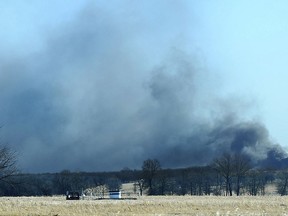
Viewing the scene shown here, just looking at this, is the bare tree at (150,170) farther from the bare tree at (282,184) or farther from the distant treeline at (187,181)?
the bare tree at (282,184)

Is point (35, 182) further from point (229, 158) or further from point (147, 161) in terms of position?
point (229, 158)

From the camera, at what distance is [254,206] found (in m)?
50.9

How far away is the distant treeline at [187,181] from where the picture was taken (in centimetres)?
13900

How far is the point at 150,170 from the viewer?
14250cm

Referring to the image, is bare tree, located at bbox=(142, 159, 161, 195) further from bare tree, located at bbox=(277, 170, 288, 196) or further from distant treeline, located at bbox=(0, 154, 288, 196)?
bare tree, located at bbox=(277, 170, 288, 196)

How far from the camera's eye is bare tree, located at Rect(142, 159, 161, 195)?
14025cm

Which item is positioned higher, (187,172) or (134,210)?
(187,172)

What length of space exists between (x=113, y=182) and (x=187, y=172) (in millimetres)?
33633

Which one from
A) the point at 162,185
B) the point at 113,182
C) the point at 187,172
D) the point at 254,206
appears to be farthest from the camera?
the point at 113,182

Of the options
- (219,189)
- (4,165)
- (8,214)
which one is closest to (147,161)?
(219,189)

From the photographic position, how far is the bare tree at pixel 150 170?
14025 centimetres

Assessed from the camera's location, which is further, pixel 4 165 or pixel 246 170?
pixel 246 170

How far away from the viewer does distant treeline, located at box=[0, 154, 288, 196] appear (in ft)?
456

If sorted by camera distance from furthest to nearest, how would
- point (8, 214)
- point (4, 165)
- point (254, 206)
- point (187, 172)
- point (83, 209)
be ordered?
1. point (187, 172)
2. point (4, 165)
3. point (254, 206)
4. point (83, 209)
5. point (8, 214)
